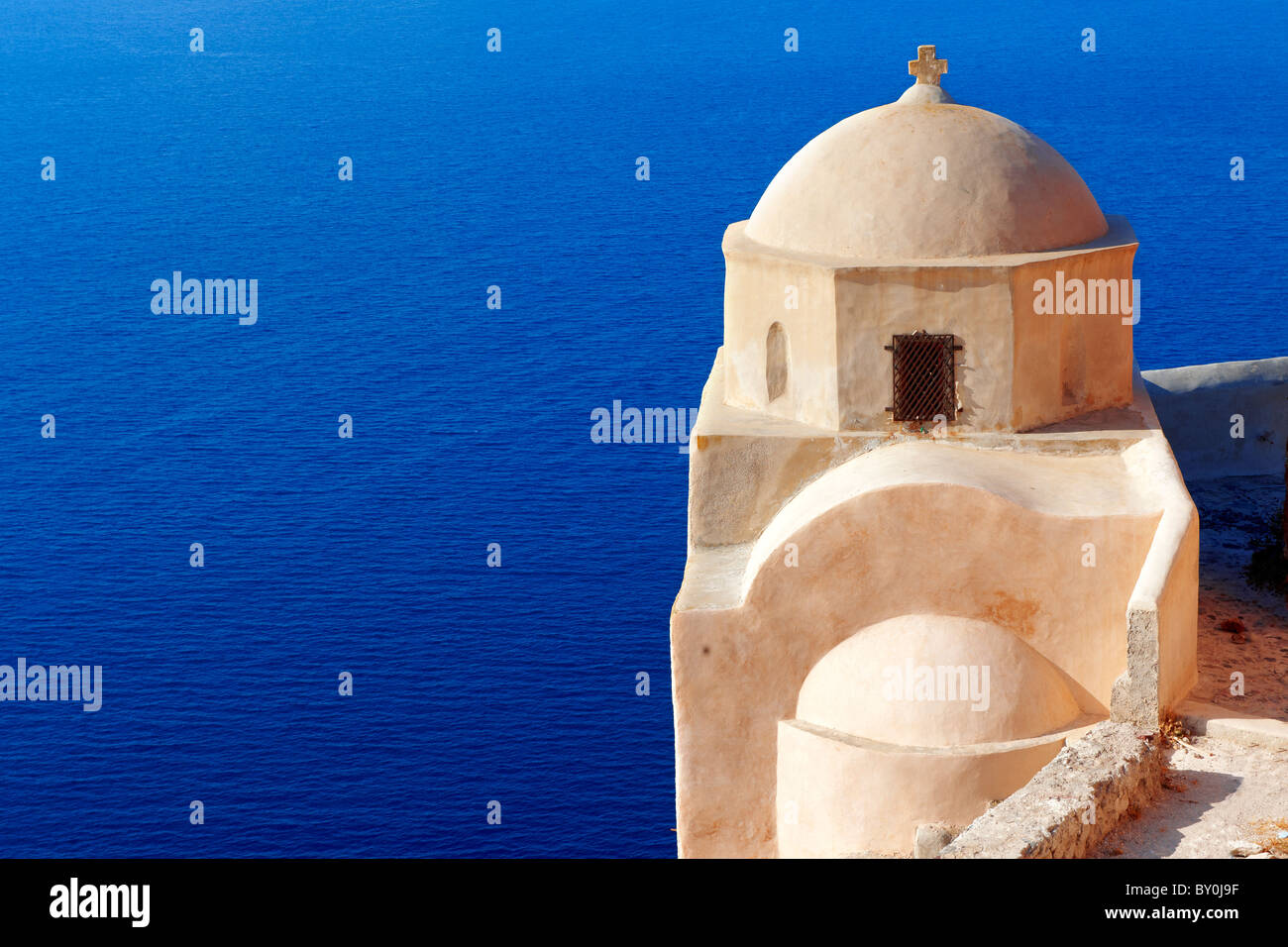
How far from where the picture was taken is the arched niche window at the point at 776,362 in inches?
549

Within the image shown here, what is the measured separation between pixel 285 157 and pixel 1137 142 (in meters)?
41.6

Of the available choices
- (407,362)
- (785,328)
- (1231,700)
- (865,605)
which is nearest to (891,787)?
(865,605)

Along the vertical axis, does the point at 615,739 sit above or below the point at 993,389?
below

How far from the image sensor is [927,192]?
13391mm

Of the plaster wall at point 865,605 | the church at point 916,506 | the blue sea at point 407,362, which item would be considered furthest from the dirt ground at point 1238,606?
the blue sea at point 407,362

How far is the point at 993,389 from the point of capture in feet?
43.8

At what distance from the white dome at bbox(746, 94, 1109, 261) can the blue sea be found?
57.7 ft

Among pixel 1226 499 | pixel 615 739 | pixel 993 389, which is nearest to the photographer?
pixel 993 389

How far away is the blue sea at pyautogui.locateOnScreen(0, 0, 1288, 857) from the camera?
109 ft

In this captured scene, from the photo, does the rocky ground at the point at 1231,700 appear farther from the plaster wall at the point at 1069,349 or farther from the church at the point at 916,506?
the plaster wall at the point at 1069,349

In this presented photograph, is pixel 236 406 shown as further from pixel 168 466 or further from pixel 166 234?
pixel 166 234

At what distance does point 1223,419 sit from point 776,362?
26.6 ft

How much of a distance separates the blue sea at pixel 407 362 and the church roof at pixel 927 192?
1757 centimetres
